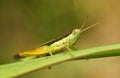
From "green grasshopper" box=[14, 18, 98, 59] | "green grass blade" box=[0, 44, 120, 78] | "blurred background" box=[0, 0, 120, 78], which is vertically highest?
"blurred background" box=[0, 0, 120, 78]

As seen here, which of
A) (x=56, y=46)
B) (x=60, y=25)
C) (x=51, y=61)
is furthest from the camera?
(x=60, y=25)

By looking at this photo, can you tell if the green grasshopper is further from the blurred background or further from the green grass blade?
the blurred background

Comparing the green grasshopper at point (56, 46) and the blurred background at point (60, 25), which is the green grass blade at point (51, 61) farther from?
the blurred background at point (60, 25)

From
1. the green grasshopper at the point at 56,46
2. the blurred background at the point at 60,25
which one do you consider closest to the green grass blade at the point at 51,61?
the green grasshopper at the point at 56,46

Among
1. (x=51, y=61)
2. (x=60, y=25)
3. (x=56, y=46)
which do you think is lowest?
(x=51, y=61)

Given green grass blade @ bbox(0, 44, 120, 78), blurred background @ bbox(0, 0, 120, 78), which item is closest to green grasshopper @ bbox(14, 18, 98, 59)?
green grass blade @ bbox(0, 44, 120, 78)

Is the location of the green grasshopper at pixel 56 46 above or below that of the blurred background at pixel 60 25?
below

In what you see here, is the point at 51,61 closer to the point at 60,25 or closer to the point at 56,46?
the point at 56,46

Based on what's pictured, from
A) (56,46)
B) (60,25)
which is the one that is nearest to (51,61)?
(56,46)

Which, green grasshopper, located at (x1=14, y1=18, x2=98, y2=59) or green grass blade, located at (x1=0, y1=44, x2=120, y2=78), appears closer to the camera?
green grass blade, located at (x1=0, y1=44, x2=120, y2=78)
